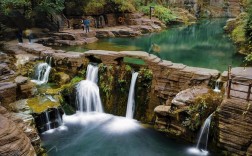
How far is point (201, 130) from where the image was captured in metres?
12.1

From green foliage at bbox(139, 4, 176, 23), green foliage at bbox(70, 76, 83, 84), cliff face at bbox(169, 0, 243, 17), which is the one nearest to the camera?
green foliage at bbox(70, 76, 83, 84)

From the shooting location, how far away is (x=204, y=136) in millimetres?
12070

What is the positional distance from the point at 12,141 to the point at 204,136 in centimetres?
778

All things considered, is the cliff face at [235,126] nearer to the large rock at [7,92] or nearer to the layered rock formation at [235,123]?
the layered rock formation at [235,123]

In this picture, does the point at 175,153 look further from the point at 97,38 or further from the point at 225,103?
the point at 97,38

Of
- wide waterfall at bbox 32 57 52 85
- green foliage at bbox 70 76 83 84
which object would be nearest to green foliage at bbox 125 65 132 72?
green foliage at bbox 70 76 83 84

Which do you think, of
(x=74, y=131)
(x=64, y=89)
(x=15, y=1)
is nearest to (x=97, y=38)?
(x=15, y=1)

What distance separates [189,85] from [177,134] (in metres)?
2.66

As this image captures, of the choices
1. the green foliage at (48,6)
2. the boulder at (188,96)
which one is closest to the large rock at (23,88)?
the boulder at (188,96)

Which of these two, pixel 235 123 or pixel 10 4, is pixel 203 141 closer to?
pixel 235 123

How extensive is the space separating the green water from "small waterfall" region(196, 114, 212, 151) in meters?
8.39

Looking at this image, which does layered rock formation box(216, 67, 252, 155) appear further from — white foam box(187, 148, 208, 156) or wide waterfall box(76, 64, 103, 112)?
wide waterfall box(76, 64, 103, 112)

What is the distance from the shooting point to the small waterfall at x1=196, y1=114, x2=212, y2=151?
11789 mm

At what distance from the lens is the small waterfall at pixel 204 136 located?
11789 millimetres
